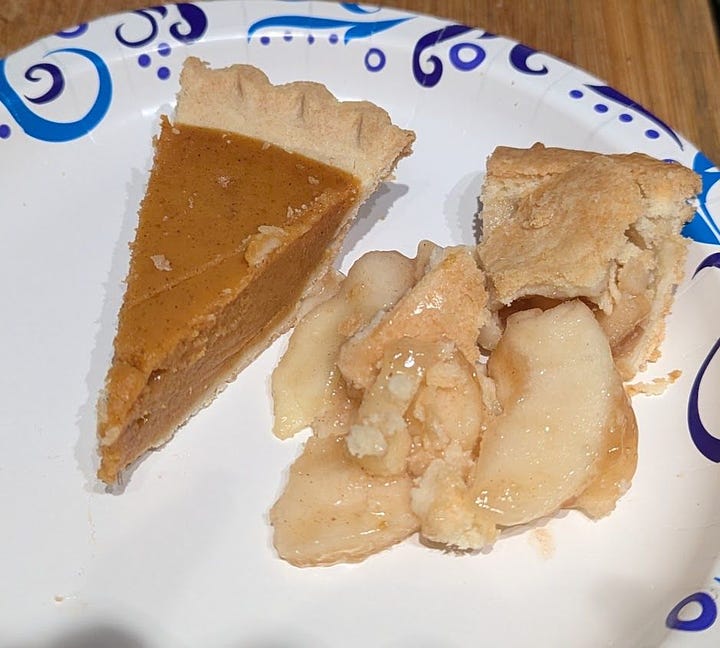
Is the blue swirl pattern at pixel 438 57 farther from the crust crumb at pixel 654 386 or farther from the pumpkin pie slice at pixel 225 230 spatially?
the crust crumb at pixel 654 386

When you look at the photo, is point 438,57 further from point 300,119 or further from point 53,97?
point 53,97

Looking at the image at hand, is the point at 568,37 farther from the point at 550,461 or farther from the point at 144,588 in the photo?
the point at 144,588

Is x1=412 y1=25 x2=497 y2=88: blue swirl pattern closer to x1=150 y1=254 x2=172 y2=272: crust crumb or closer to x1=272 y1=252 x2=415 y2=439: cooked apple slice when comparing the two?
x1=272 y1=252 x2=415 y2=439: cooked apple slice

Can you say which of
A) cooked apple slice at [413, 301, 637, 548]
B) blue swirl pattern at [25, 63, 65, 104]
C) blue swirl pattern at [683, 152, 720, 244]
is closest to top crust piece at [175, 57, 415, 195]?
blue swirl pattern at [25, 63, 65, 104]

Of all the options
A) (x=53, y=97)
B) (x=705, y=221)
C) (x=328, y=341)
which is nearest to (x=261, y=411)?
(x=328, y=341)

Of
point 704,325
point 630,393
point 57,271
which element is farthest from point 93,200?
point 704,325

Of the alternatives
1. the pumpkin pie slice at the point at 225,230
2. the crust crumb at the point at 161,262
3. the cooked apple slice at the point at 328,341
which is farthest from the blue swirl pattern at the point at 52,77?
the cooked apple slice at the point at 328,341
